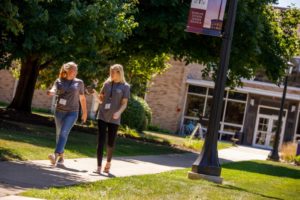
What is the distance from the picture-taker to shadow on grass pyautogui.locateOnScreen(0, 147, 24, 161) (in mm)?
11373

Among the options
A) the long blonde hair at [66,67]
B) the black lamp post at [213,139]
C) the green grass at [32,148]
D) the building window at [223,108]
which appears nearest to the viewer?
the long blonde hair at [66,67]

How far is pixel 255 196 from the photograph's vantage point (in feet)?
38.8

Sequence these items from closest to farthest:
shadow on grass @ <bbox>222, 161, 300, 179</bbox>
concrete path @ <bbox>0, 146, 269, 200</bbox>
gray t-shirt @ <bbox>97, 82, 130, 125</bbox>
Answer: concrete path @ <bbox>0, 146, 269, 200</bbox>, gray t-shirt @ <bbox>97, 82, 130, 125</bbox>, shadow on grass @ <bbox>222, 161, 300, 179</bbox>

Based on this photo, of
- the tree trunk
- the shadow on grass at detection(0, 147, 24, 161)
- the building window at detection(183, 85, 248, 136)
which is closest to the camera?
the shadow on grass at detection(0, 147, 24, 161)

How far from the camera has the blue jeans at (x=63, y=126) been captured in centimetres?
1152

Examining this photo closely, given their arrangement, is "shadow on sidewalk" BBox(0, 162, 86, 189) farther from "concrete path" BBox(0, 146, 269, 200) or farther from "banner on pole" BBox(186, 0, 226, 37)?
"banner on pole" BBox(186, 0, 226, 37)

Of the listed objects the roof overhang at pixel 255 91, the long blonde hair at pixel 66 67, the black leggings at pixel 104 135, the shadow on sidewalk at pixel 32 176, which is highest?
the roof overhang at pixel 255 91

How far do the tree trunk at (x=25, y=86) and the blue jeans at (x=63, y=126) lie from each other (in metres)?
13.7

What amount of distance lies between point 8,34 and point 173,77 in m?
30.1

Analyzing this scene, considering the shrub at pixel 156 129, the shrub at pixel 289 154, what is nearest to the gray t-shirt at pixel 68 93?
the shrub at pixel 289 154

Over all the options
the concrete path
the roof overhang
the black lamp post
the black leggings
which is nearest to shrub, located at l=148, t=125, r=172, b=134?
the roof overhang

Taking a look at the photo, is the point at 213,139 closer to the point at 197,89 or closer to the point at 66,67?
the point at 66,67

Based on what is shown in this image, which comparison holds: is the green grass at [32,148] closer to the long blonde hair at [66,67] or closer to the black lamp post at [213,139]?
the long blonde hair at [66,67]

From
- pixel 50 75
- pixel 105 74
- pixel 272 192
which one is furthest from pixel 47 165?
pixel 50 75
